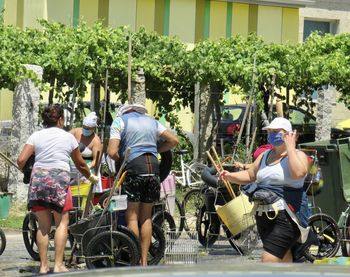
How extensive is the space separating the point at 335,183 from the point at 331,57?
7174 millimetres

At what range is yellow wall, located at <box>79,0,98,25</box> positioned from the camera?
2534 cm

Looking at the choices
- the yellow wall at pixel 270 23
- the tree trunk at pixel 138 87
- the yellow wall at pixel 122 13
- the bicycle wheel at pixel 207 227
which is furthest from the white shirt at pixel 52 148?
the yellow wall at pixel 270 23

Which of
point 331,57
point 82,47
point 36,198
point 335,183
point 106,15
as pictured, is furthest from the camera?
point 106,15

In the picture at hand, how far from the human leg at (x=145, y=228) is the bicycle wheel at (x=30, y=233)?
1.55 metres

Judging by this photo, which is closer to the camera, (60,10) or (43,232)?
(43,232)

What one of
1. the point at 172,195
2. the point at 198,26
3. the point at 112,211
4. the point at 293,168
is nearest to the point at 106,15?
the point at 198,26

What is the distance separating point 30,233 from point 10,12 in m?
17.1

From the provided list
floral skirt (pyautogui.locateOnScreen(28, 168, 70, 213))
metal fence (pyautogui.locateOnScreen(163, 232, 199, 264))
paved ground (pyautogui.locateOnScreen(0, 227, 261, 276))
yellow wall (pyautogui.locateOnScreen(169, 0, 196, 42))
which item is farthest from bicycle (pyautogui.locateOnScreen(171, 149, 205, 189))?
yellow wall (pyautogui.locateOnScreen(169, 0, 196, 42))

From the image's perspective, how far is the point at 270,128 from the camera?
755 cm

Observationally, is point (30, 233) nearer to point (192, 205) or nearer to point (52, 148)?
point (52, 148)

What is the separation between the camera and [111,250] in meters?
8.70

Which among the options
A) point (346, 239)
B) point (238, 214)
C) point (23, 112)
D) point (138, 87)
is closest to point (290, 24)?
point (138, 87)

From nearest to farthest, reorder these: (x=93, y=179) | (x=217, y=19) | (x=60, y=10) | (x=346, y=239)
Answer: (x=93, y=179) → (x=346, y=239) → (x=60, y=10) → (x=217, y=19)

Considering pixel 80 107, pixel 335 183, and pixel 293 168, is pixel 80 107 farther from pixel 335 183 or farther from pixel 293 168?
pixel 293 168
